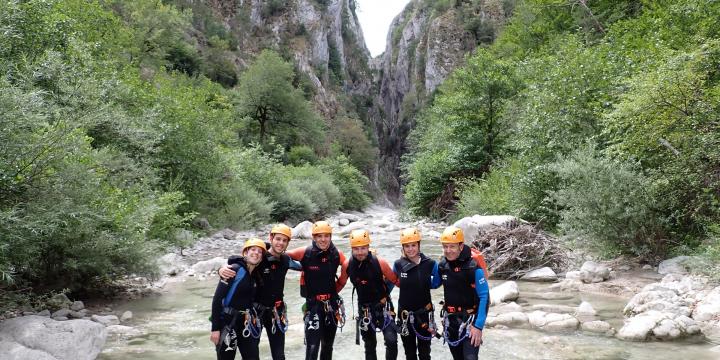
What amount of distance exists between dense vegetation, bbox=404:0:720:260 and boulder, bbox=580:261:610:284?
1.74 ft

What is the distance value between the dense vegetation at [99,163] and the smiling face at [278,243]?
3455 mm

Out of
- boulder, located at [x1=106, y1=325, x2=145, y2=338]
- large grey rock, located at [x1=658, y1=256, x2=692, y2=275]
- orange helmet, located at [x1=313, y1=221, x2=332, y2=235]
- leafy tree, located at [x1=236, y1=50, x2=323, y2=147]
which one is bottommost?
large grey rock, located at [x1=658, y1=256, x2=692, y2=275]

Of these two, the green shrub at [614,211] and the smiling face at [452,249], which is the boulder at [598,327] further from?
the smiling face at [452,249]

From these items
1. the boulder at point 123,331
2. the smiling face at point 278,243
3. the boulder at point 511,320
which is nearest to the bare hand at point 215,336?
the smiling face at point 278,243

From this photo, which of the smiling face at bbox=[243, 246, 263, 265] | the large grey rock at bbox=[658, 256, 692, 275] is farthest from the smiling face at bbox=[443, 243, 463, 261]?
the large grey rock at bbox=[658, 256, 692, 275]

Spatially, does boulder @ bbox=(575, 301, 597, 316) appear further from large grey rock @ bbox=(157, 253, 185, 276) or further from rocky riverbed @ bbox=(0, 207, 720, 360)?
large grey rock @ bbox=(157, 253, 185, 276)

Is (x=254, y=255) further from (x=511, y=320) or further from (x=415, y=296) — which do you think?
(x=511, y=320)

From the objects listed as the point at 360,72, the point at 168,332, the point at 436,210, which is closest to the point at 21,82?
the point at 168,332

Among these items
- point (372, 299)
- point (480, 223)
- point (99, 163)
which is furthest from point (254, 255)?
point (480, 223)

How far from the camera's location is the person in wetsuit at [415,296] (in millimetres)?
5172

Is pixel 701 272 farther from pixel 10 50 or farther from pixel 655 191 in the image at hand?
pixel 10 50

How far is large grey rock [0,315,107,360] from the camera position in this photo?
5516mm

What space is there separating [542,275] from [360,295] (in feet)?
23.1

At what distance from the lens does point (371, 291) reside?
534 centimetres
